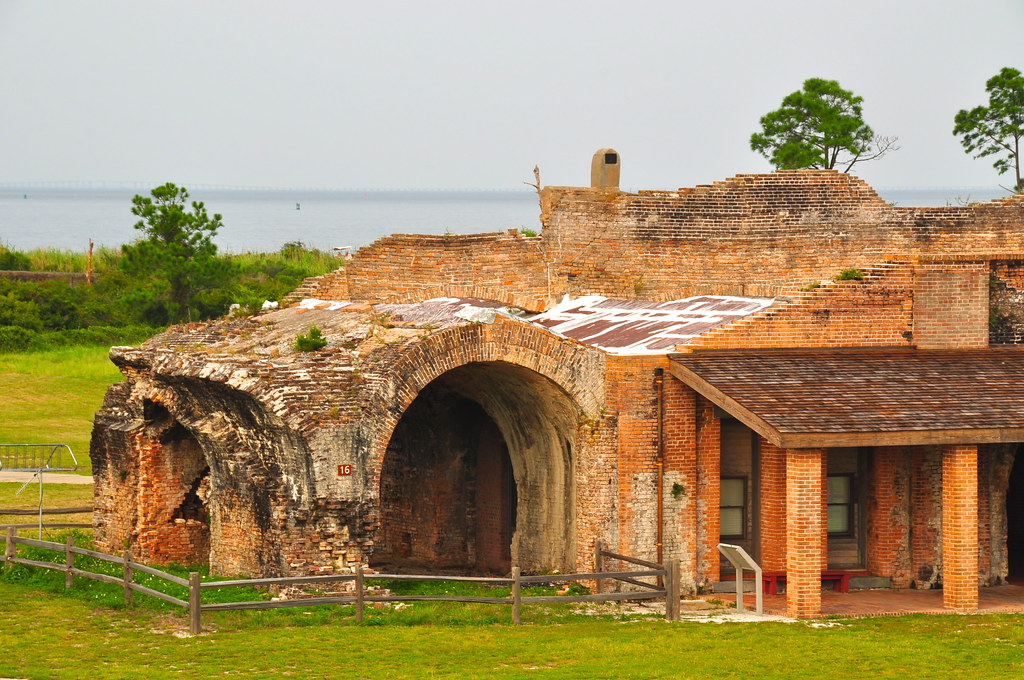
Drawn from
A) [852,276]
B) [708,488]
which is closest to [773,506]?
[708,488]

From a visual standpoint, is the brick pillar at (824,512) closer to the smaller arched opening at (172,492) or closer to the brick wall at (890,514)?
the brick wall at (890,514)

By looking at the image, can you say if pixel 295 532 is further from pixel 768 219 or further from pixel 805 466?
pixel 768 219

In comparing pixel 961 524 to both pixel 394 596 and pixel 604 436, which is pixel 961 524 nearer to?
pixel 604 436

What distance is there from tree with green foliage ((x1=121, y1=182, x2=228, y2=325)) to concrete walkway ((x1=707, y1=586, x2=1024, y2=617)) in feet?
120

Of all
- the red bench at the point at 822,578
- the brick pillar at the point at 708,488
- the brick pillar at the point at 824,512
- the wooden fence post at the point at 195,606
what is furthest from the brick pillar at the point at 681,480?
the wooden fence post at the point at 195,606

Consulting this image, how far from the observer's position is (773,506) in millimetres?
23016

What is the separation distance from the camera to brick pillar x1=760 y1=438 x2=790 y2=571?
23.0 metres

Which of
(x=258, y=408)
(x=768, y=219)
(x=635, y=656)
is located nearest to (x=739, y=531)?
(x=635, y=656)

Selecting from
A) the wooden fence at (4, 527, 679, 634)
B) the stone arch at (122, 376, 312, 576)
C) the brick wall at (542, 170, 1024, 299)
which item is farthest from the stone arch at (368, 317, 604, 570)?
the brick wall at (542, 170, 1024, 299)

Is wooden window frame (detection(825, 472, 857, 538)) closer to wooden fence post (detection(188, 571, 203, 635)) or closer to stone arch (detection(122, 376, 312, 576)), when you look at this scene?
stone arch (detection(122, 376, 312, 576))

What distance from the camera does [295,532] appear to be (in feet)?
71.8

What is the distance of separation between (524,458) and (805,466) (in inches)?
235

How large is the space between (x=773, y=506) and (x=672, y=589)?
2.76 meters

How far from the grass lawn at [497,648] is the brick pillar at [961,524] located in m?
0.51
